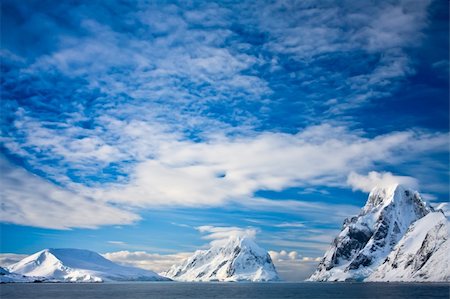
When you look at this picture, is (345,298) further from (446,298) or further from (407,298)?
(446,298)

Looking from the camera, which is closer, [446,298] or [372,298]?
[446,298]

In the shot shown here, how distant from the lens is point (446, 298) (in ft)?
567

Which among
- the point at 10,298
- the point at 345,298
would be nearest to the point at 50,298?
the point at 10,298

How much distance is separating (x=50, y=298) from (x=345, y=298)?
133722 millimetres

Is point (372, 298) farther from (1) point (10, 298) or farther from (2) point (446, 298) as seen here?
(1) point (10, 298)

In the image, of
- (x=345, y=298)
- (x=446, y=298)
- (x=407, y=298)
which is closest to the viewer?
(x=446, y=298)

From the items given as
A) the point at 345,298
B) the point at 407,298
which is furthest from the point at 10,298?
the point at 407,298

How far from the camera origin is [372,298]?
636ft

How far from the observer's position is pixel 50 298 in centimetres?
19950

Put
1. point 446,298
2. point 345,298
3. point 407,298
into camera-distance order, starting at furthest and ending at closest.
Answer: point 345,298 < point 407,298 < point 446,298

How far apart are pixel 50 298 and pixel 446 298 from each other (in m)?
169

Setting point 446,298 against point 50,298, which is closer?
point 446,298

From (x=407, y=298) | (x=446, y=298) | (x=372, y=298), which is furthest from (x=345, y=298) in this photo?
(x=446, y=298)

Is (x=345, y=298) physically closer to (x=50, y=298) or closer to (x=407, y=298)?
(x=407, y=298)
